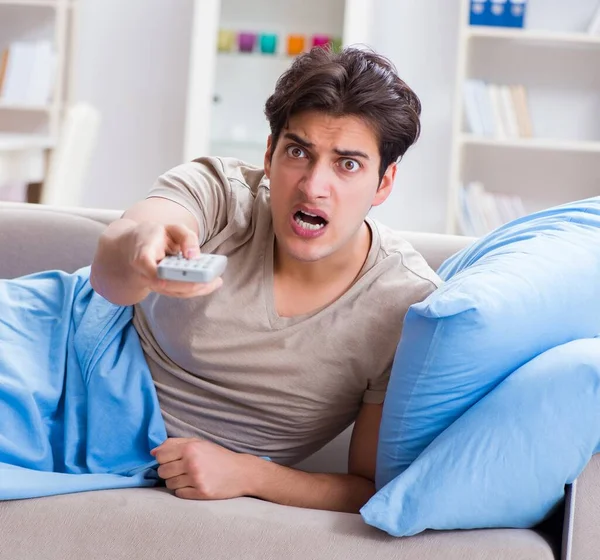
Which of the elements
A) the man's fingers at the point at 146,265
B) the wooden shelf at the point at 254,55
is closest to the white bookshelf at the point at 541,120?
the wooden shelf at the point at 254,55

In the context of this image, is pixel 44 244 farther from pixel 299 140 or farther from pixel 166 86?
pixel 166 86

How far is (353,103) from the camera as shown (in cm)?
126

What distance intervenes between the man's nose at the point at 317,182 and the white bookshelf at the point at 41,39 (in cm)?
309

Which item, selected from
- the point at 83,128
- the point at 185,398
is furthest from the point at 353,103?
the point at 83,128

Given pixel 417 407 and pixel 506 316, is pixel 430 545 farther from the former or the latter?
pixel 506 316

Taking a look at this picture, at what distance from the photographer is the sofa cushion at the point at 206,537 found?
104 cm

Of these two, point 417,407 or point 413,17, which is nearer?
point 417,407

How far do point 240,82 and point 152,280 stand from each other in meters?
3.53

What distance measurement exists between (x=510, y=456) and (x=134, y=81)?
4028mm

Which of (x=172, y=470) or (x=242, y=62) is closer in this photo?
(x=172, y=470)

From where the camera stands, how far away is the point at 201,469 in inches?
46.3

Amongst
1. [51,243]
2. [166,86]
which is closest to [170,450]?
[51,243]

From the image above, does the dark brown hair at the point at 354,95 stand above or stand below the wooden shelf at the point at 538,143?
below

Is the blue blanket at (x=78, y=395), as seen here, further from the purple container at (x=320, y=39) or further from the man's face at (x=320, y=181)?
the purple container at (x=320, y=39)
